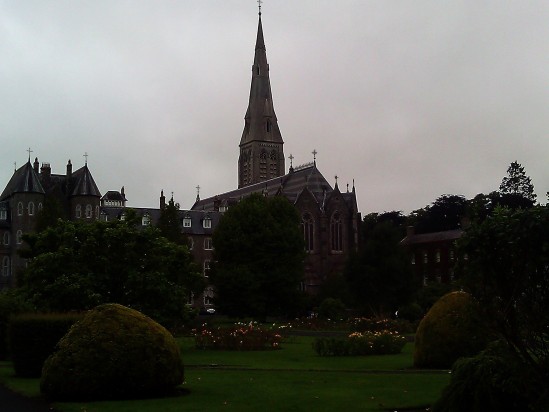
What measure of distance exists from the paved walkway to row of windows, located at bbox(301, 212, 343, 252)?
265 ft

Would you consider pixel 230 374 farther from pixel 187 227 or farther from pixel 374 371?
pixel 187 227

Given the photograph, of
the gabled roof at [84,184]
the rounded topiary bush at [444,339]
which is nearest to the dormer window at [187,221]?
the gabled roof at [84,184]

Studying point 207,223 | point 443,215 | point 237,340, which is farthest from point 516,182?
point 237,340

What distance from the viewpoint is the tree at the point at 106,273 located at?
29109mm

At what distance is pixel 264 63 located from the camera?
128 meters

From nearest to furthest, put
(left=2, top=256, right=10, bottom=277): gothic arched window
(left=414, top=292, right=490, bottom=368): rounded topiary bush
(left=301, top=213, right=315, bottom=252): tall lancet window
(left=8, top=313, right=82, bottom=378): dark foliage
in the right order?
(left=8, top=313, right=82, bottom=378): dark foliage, (left=414, top=292, right=490, bottom=368): rounded topiary bush, (left=2, top=256, right=10, bottom=277): gothic arched window, (left=301, top=213, right=315, bottom=252): tall lancet window

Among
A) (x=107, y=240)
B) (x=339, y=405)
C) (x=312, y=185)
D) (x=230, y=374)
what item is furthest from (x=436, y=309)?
(x=312, y=185)

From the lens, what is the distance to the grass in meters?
15.1

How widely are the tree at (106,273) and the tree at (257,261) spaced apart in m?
30.7

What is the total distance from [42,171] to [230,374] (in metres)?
68.4

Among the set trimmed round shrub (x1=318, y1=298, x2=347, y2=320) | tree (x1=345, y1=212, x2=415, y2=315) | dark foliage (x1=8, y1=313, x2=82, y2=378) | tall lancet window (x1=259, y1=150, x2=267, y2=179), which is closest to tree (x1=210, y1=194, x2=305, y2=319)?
tree (x1=345, y1=212, x2=415, y2=315)

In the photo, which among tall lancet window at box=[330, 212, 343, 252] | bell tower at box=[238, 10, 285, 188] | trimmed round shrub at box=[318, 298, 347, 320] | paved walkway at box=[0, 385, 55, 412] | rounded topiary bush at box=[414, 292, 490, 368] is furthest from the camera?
bell tower at box=[238, 10, 285, 188]

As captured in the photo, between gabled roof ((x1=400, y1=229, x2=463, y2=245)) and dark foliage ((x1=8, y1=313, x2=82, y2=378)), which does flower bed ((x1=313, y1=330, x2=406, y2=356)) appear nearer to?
dark foliage ((x1=8, y1=313, x2=82, y2=378))

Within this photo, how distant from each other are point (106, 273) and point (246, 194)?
258 feet
